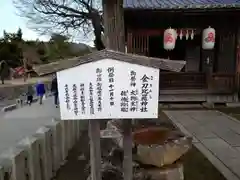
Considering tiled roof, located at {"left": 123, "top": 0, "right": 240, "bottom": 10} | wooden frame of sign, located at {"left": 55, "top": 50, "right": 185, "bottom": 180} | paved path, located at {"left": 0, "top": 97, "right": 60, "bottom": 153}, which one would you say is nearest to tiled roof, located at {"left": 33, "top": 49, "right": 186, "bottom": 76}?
wooden frame of sign, located at {"left": 55, "top": 50, "right": 185, "bottom": 180}

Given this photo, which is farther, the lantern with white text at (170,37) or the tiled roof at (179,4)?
the lantern with white text at (170,37)

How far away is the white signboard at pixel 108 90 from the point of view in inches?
128

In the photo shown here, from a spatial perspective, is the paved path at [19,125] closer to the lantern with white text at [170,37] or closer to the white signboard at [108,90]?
the white signboard at [108,90]

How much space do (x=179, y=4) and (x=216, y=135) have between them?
23.0ft

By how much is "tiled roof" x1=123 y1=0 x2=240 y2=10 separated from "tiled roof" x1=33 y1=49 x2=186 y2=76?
9.61 meters

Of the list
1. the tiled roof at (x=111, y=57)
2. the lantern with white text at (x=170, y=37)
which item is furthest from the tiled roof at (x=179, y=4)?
the tiled roof at (x=111, y=57)

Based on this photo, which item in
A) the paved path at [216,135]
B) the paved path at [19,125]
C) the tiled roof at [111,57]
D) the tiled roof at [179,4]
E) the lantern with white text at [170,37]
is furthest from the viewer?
the lantern with white text at [170,37]

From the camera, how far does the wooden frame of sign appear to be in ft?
10.6

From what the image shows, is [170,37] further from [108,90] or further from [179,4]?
[108,90]

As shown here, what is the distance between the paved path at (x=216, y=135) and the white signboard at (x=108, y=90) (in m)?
2.82

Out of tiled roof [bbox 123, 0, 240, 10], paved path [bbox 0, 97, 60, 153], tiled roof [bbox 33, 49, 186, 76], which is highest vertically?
tiled roof [bbox 123, 0, 240, 10]

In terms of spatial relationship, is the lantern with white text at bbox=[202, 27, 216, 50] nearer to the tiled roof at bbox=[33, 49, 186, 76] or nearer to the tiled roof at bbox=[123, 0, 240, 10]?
the tiled roof at bbox=[123, 0, 240, 10]

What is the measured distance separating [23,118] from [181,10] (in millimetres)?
8271

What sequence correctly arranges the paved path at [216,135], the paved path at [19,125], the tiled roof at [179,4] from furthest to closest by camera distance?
the tiled roof at [179,4]
the paved path at [19,125]
the paved path at [216,135]
